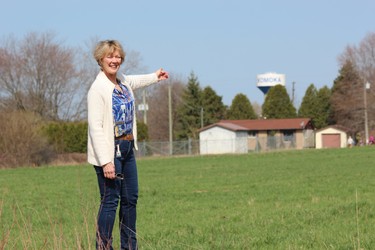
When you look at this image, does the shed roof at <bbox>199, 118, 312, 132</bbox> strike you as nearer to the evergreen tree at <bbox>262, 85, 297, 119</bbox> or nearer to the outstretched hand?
the evergreen tree at <bbox>262, 85, 297, 119</bbox>

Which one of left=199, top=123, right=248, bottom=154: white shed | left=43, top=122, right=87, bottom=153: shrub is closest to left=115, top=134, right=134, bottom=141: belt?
left=43, top=122, right=87, bottom=153: shrub

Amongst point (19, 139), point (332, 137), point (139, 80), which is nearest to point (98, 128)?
point (139, 80)

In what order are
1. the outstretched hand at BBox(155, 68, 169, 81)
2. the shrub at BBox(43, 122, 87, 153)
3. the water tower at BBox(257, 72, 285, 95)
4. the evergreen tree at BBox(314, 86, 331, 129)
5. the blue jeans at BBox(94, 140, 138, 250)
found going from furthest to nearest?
the water tower at BBox(257, 72, 285, 95)
the evergreen tree at BBox(314, 86, 331, 129)
the shrub at BBox(43, 122, 87, 153)
the outstretched hand at BBox(155, 68, 169, 81)
the blue jeans at BBox(94, 140, 138, 250)

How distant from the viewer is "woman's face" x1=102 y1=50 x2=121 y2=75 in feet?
19.5

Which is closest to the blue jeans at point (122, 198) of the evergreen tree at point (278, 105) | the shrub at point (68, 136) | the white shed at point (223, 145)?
the shrub at point (68, 136)

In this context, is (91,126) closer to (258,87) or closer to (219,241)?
(219,241)

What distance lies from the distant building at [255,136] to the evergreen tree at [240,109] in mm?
11327

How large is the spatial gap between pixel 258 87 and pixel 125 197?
115356 mm

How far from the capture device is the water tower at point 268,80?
11831 centimetres

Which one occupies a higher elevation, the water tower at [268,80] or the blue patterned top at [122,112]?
the water tower at [268,80]

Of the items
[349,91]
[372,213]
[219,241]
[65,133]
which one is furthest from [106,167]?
[349,91]

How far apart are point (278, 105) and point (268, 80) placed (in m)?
16.7

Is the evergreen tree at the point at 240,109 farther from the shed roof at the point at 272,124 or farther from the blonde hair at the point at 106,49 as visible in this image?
the blonde hair at the point at 106,49

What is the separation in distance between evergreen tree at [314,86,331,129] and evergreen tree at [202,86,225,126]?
13167 millimetres
